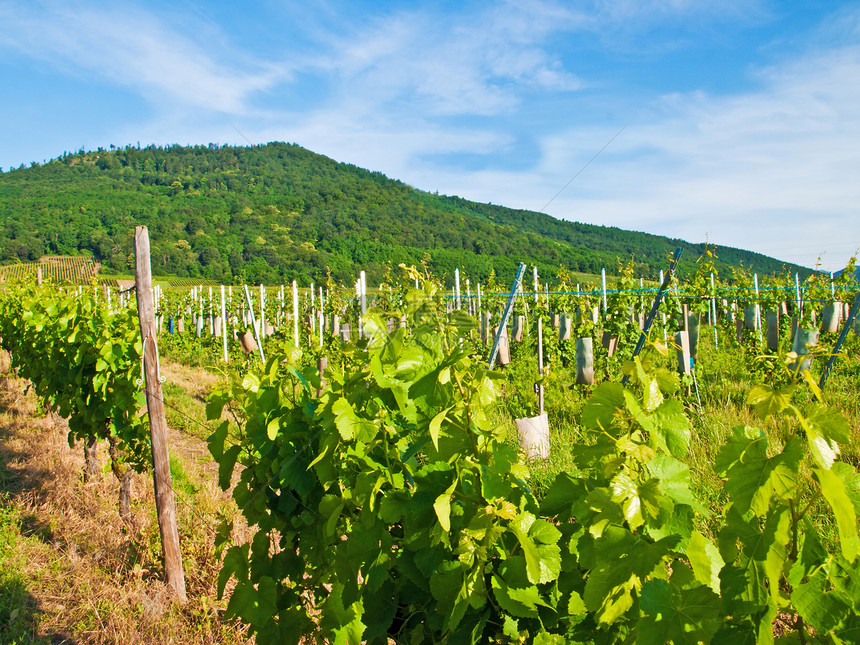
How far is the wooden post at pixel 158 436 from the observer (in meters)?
3.14

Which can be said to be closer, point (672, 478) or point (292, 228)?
point (672, 478)

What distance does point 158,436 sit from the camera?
10.5 ft

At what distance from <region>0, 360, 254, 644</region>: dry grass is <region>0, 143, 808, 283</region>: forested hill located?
7.88 ft

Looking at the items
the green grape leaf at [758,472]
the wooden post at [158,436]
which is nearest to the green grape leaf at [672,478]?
the green grape leaf at [758,472]

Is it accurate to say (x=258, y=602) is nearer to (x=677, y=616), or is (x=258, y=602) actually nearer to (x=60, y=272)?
(x=677, y=616)

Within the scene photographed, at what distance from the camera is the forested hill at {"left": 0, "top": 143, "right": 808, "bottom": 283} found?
984cm

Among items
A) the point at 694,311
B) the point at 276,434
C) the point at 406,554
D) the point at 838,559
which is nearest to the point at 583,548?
the point at 838,559

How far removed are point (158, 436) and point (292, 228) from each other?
50.3 ft

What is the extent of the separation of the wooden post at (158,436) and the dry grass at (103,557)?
13cm

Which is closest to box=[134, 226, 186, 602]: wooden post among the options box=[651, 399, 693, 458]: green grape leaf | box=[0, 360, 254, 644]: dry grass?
box=[0, 360, 254, 644]: dry grass

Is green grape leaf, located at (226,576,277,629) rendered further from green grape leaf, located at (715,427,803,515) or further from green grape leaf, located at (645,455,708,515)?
green grape leaf, located at (715,427,803,515)

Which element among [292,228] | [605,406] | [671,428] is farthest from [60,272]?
[671,428]

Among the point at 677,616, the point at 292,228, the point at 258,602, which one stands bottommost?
the point at 258,602

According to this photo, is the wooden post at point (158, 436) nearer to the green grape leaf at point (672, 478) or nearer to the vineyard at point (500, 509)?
the vineyard at point (500, 509)
